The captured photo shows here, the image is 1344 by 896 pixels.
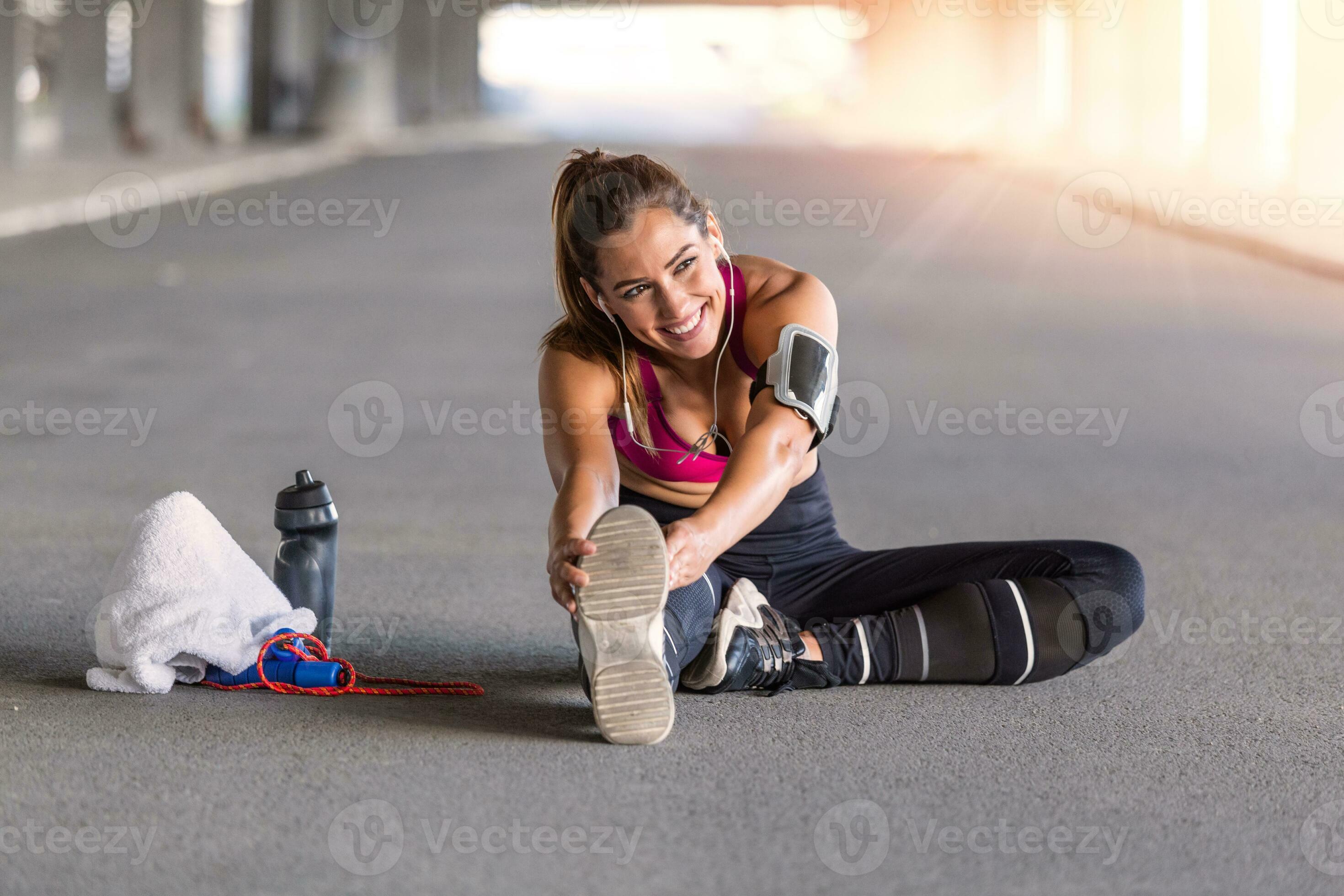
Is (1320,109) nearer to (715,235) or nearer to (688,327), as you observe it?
(715,235)

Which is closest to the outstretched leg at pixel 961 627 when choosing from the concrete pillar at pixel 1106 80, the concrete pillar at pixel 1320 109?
the concrete pillar at pixel 1320 109

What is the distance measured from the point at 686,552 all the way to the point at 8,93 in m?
15.2

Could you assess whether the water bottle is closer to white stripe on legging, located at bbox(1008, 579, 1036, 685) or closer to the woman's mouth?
the woman's mouth

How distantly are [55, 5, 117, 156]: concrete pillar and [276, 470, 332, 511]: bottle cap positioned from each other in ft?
56.7

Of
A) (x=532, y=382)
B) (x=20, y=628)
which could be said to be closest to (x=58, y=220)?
(x=532, y=382)

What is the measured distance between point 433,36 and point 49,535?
34.2 metres

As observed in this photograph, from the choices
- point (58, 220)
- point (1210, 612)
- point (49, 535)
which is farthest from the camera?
point (58, 220)

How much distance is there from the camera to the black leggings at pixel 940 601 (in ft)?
8.10

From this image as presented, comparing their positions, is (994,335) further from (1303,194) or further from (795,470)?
(1303,194)

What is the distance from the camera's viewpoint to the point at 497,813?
197cm

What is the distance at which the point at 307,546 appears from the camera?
8.87 feet

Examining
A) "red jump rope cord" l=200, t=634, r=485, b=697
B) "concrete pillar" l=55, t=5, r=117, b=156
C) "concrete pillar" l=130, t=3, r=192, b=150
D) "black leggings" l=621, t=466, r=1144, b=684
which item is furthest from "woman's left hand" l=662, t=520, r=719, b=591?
"concrete pillar" l=130, t=3, r=192, b=150

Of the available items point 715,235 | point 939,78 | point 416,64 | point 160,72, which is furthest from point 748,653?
point 939,78

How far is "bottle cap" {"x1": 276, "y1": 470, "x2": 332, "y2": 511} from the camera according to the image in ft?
8.76
